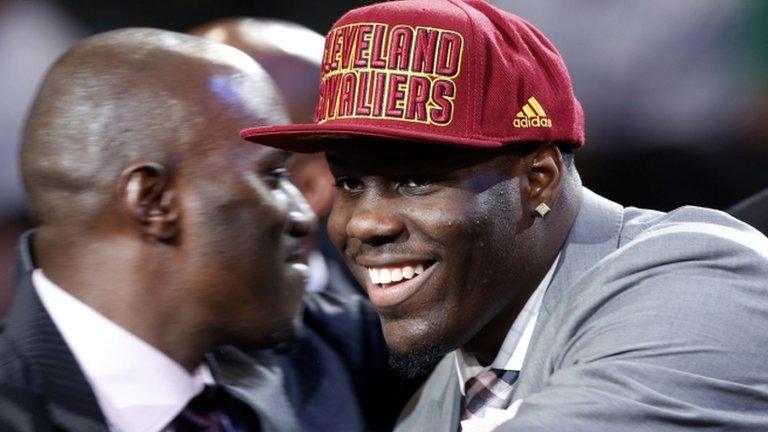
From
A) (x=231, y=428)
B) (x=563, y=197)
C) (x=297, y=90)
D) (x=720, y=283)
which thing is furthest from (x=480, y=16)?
(x=297, y=90)

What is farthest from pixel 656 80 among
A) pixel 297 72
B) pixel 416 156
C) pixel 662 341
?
pixel 662 341

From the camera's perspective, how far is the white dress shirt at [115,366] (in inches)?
74.4

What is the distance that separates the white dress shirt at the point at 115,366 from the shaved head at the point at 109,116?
14 centimetres

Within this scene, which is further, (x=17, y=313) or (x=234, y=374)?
(x=234, y=374)

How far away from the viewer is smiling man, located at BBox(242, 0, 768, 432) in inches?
55.9

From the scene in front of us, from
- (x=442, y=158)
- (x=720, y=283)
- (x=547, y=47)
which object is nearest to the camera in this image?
(x=720, y=283)

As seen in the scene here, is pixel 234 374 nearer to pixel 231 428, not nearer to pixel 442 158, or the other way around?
pixel 231 428

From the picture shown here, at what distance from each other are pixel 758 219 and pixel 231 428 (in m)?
0.92

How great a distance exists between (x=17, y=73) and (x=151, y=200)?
1.45 meters

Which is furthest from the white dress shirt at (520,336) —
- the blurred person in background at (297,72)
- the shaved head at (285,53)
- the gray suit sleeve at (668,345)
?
the shaved head at (285,53)

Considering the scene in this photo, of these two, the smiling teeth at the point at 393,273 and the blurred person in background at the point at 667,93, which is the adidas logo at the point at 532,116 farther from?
the blurred person in background at the point at 667,93

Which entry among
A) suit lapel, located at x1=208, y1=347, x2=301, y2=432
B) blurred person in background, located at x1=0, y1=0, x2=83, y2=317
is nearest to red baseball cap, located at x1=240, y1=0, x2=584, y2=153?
suit lapel, located at x1=208, y1=347, x2=301, y2=432

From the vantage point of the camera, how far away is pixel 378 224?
1.63 m

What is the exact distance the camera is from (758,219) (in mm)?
1999
